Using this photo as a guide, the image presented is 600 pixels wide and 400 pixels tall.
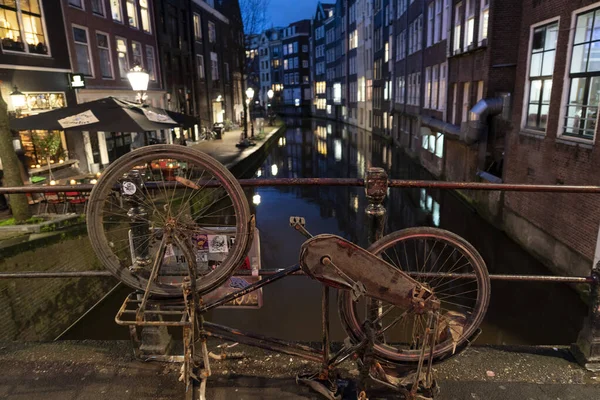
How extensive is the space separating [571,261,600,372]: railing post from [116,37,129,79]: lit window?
20275 millimetres

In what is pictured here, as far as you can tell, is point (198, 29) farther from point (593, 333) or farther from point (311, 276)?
point (593, 333)

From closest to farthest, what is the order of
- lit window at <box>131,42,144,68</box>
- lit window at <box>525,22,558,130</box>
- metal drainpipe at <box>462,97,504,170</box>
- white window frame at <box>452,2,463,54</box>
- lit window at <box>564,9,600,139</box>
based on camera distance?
lit window at <box>564,9,600,139</box>, lit window at <box>525,22,558,130</box>, metal drainpipe at <box>462,97,504,170</box>, white window frame at <box>452,2,463,54</box>, lit window at <box>131,42,144,68</box>

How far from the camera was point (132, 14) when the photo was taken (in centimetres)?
2042

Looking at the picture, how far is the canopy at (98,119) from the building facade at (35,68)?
3.99 meters

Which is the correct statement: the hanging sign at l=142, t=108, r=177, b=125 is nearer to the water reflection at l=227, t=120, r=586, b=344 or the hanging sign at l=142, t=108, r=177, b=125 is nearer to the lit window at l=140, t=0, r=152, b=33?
the water reflection at l=227, t=120, r=586, b=344

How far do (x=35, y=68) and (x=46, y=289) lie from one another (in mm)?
9233

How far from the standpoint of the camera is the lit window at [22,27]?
11914 mm

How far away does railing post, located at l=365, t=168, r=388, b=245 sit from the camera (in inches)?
88.8

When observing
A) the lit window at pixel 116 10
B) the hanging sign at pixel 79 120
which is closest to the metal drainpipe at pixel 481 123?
the hanging sign at pixel 79 120

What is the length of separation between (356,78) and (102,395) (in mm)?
48946

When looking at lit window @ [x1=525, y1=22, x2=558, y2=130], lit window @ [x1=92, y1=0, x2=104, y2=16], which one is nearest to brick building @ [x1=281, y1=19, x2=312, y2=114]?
lit window @ [x1=92, y1=0, x2=104, y2=16]

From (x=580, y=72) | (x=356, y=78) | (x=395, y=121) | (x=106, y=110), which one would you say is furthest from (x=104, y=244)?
(x=356, y=78)

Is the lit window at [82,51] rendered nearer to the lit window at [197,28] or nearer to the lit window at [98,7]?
the lit window at [98,7]

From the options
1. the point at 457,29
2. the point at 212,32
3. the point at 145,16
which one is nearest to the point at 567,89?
the point at 457,29
